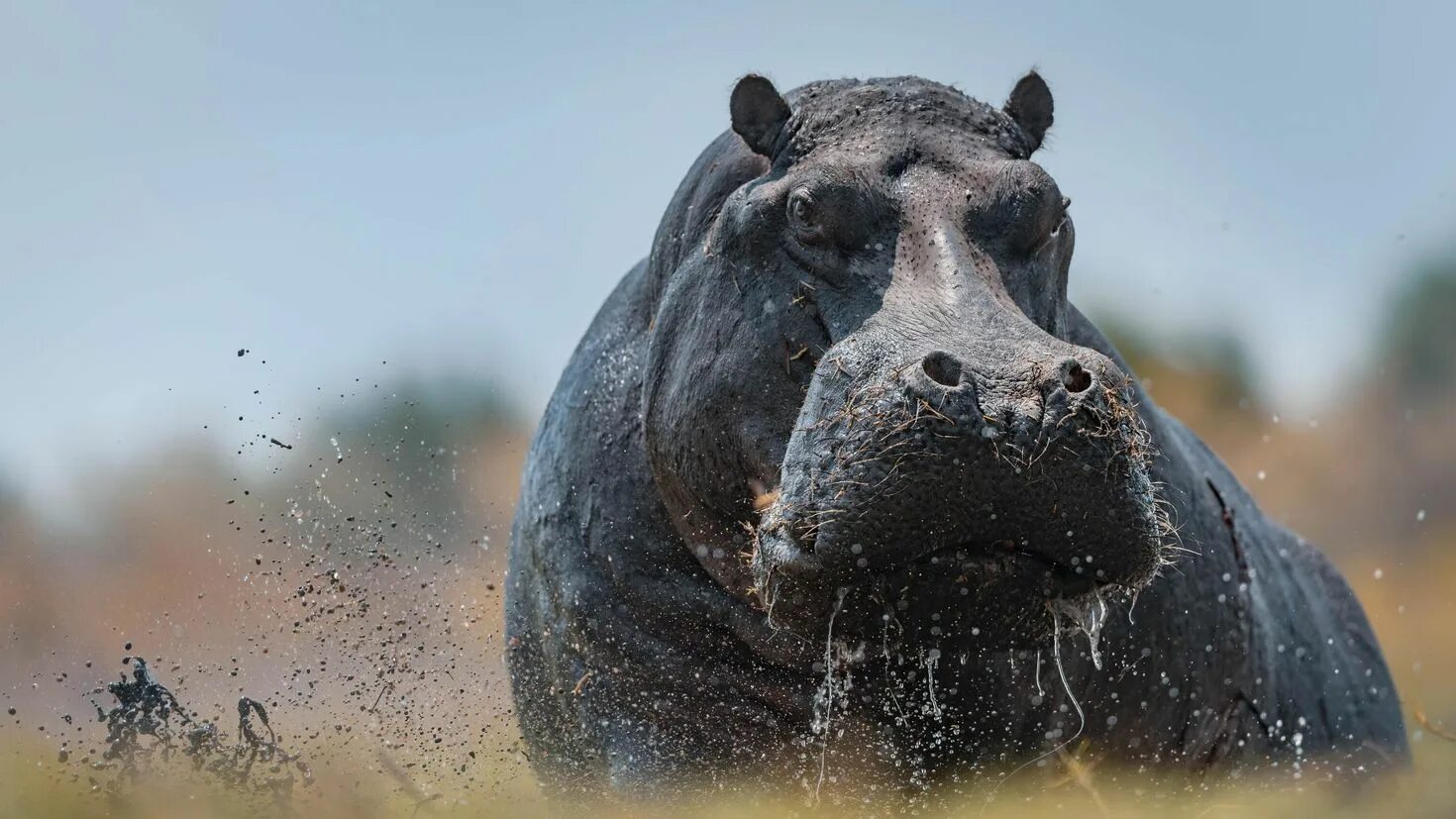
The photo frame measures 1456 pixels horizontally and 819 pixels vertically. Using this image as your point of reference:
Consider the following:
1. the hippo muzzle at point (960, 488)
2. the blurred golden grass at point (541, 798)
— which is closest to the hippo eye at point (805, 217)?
the hippo muzzle at point (960, 488)

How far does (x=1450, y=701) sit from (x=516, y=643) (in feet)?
15.4

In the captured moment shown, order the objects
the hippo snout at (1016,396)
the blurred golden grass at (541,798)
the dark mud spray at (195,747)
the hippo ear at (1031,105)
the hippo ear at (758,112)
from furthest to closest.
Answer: the dark mud spray at (195,747) → the hippo ear at (1031,105) → the hippo ear at (758,112) → the blurred golden grass at (541,798) → the hippo snout at (1016,396)

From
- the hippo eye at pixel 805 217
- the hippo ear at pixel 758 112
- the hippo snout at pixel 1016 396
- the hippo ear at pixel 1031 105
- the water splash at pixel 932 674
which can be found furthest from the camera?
the hippo ear at pixel 1031 105

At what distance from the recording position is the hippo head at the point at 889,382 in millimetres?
4211

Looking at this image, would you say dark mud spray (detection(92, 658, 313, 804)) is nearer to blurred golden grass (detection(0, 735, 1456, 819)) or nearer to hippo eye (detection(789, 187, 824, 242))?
blurred golden grass (detection(0, 735, 1456, 819))

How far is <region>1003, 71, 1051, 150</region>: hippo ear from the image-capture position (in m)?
6.03

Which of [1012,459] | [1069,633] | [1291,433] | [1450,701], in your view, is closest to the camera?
[1450,701]

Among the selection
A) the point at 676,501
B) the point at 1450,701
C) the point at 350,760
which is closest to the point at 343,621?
the point at 350,760

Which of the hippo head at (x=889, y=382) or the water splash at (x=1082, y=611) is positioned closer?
the hippo head at (x=889, y=382)

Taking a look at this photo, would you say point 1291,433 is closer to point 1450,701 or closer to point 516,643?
point 516,643

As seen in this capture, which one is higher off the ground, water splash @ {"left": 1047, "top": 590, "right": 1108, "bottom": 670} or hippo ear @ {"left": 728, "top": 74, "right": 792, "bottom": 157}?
hippo ear @ {"left": 728, "top": 74, "right": 792, "bottom": 157}

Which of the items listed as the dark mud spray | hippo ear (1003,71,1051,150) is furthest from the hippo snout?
the dark mud spray

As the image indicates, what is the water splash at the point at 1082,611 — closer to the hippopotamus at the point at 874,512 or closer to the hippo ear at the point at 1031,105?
the hippopotamus at the point at 874,512

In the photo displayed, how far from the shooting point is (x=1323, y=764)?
7223 mm
